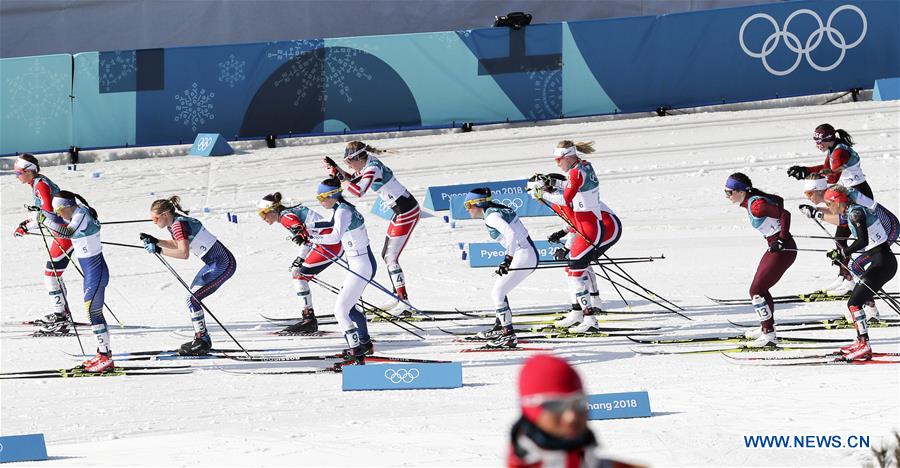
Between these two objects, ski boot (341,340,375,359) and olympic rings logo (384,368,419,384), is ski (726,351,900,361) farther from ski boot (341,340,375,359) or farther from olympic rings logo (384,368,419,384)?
ski boot (341,340,375,359)

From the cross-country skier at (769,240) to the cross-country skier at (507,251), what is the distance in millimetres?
2059

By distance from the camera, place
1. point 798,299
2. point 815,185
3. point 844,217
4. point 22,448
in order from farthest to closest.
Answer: point 798,299
point 815,185
point 844,217
point 22,448

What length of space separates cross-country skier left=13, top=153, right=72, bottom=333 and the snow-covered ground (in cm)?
38

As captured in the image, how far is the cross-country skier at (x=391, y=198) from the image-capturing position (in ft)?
48.1

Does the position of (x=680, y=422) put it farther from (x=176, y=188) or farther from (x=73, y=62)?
(x=73, y=62)

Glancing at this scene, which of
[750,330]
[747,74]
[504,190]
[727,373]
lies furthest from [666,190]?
[727,373]

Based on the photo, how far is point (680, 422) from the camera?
31.8ft

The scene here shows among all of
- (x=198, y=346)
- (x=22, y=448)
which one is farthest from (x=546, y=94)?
(x=22, y=448)

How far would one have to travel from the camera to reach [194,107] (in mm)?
23484

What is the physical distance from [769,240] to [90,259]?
654 cm

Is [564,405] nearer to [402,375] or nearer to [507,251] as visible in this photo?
[402,375]

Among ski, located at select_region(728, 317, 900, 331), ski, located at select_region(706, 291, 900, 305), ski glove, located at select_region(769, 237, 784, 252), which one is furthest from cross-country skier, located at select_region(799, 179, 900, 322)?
ski, located at select_region(706, 291, 900, 305)

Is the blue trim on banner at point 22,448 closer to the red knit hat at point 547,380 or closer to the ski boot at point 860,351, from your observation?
the red knit hat at point 547,380

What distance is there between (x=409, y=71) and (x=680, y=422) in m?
14.5
